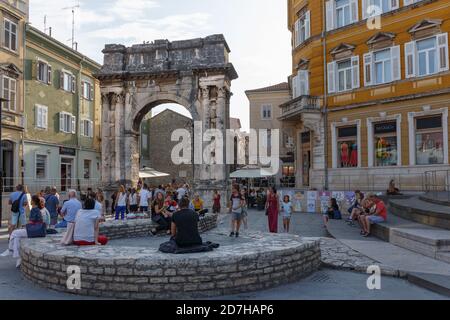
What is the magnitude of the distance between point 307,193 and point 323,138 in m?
4.64

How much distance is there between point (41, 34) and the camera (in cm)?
2973

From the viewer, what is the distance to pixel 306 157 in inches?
1150

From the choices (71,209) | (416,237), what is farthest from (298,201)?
(71,209)

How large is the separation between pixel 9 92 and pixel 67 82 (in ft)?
25.6

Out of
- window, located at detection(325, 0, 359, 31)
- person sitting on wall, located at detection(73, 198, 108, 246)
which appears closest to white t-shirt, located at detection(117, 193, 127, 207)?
person sitting on wall, located at detection(73, 198, 108, 246)

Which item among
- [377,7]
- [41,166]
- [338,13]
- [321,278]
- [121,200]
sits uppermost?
[338,13]

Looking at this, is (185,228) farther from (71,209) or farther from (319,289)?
(71,209)

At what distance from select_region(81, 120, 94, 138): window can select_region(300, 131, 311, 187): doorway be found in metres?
18.8

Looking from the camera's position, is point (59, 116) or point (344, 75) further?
point (59, 116)

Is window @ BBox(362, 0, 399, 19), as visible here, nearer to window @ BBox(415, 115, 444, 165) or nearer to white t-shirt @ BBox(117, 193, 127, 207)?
window @ BBox(415, 115, 444, 165)

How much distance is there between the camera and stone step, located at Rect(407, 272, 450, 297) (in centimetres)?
754

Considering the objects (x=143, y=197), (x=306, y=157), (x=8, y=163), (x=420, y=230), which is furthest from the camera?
(x=306, y=157)
